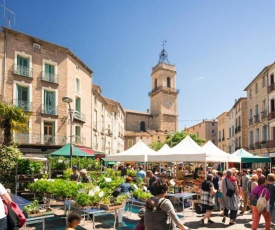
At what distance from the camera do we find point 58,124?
27.3 metres

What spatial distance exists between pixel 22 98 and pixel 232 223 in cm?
2129

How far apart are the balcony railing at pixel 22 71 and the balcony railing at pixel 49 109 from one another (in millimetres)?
2942

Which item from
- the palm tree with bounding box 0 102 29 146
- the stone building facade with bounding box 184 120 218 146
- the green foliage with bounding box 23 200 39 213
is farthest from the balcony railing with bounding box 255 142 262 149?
the stone building facade with bounding box 184 120 218 146

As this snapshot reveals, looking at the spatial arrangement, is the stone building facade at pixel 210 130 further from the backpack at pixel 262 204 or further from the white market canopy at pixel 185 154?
the backpack at pixel 262 204

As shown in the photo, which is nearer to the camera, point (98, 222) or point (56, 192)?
point (56, 192)

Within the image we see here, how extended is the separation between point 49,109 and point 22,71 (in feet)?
13.1

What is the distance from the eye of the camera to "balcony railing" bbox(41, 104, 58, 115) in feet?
86.9

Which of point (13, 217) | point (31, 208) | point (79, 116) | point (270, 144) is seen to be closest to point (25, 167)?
point (31, 208)

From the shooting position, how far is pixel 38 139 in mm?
25688

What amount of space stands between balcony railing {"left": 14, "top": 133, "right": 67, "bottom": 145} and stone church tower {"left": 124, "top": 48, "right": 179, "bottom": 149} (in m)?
39.0

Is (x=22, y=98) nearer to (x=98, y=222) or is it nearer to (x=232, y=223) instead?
(x=98, y=222)

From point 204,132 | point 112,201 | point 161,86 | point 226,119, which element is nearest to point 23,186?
point 112,201

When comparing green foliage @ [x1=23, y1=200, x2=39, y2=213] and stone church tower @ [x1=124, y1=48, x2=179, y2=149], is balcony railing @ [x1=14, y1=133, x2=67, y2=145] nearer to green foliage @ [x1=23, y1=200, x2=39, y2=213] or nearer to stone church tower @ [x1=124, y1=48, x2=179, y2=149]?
green foliage @ [x1=23, y1=200, x2=39, y2=213]

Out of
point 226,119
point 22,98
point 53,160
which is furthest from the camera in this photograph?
point 226,119
